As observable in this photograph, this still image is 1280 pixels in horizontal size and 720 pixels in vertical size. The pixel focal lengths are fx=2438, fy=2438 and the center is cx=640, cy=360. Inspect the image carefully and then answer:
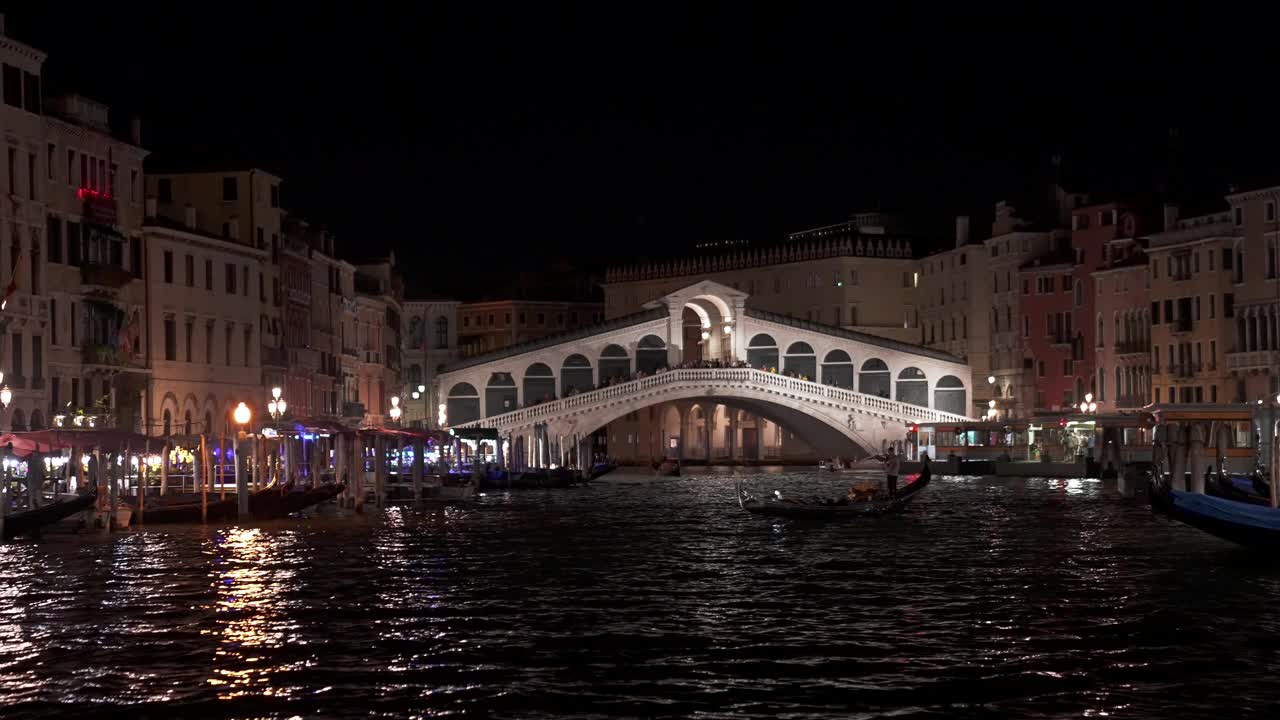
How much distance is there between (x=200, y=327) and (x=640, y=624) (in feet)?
111

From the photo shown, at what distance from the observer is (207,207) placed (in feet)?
195

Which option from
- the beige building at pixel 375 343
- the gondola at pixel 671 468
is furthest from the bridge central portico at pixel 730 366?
the gondola at pixel 671 468

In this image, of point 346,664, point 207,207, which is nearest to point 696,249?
point 207,207

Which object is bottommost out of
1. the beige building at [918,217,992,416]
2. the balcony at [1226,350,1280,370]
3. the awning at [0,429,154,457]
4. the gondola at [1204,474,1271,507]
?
the gondola at [1204,474,1271,507]

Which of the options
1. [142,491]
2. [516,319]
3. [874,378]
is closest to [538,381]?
[874,378]

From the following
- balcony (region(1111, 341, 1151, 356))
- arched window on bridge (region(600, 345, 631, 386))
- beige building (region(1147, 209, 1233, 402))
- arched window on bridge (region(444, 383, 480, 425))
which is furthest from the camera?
arched window on bridge (region(600, 345, 631, 386))

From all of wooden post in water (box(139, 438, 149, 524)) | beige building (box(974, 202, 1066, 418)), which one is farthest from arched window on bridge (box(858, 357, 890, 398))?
wooden post in water (box(139, 438, 149, 524))

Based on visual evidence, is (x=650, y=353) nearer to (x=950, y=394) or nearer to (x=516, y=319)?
(x=950, y=394)

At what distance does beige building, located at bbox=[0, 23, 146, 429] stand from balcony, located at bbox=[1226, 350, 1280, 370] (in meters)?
30.9

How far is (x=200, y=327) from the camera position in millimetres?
55781

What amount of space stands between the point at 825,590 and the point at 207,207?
1377 inches

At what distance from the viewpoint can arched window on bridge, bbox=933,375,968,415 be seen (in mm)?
91875

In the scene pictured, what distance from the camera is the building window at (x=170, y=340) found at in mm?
53688

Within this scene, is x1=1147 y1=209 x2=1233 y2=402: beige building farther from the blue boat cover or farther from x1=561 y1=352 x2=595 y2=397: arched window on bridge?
the blue boat cover
